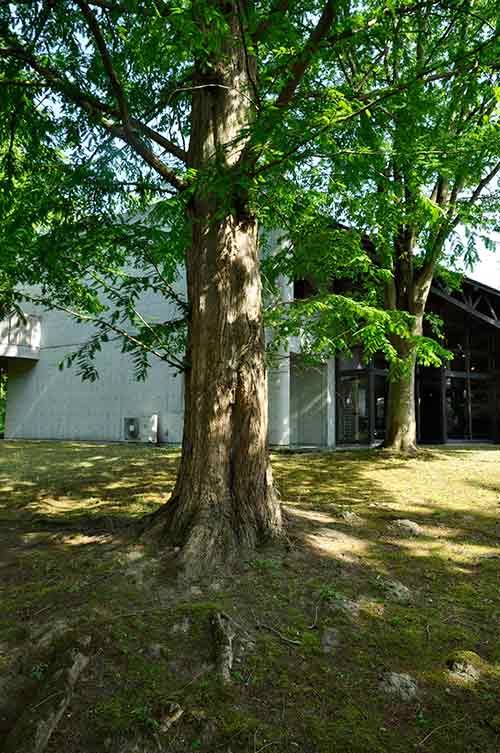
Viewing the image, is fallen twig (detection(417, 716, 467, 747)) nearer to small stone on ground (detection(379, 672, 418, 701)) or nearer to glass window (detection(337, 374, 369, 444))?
small stone on ground (detection(379, 672, 418, 701))

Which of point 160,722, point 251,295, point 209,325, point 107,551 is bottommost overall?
point 160,722

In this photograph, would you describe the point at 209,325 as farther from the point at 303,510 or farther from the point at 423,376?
the point at 423,376

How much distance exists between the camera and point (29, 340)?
20.5 m

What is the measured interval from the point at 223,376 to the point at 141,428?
521 inches

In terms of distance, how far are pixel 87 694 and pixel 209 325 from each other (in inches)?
106

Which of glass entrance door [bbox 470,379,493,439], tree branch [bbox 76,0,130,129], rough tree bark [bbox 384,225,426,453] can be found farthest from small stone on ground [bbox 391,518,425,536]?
glass entrance door [bbox 470,379,493,439]

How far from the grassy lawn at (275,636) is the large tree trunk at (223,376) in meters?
0.35

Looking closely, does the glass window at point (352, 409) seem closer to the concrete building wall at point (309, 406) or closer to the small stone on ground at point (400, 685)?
the concrete building wall at point (309, 406)

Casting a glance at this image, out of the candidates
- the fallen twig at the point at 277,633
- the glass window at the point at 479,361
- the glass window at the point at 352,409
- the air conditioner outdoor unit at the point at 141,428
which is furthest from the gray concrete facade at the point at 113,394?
the fallen twig at the point at 277,633

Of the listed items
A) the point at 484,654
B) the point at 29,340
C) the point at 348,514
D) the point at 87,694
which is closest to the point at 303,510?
the point at 348,514

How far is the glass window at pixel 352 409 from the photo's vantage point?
16.6 m

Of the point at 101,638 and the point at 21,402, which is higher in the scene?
the point at 21,402

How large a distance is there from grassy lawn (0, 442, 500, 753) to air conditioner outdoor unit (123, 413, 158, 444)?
10.8 m

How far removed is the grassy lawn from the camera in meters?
2.38
